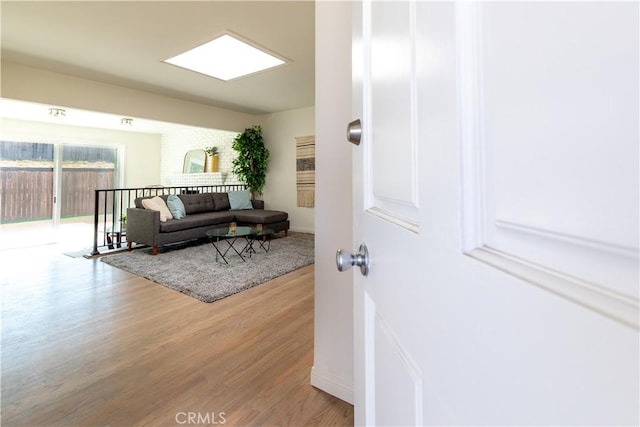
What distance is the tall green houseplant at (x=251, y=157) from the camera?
6617mm

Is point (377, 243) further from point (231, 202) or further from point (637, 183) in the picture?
point (231, 202)

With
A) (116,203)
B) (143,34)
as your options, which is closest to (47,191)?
(116,203)

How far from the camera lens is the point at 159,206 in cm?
460

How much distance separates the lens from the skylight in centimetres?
340

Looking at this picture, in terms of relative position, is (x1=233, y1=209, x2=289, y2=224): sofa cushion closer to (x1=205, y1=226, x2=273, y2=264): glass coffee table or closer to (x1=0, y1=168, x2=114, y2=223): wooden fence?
(x1=205, y1=226, x2=273, y2=264): glass coffee table

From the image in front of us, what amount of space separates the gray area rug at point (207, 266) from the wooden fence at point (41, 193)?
3713mm

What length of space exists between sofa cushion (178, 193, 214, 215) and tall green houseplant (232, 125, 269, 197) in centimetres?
123

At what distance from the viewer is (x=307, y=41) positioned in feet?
10.8

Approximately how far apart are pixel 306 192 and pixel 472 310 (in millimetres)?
6052

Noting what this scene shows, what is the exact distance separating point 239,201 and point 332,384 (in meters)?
4.96

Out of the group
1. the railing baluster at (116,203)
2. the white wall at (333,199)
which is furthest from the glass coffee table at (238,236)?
the white wall at (333,199)

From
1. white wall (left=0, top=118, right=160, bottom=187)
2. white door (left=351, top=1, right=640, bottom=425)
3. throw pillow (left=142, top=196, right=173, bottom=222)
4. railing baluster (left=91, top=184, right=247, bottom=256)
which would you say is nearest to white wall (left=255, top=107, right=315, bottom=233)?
railing baluster (left=91, top=184, right=247, bottom=256)

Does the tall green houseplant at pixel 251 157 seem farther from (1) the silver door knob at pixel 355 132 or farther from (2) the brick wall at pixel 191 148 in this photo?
(1) the silver door knob at pixel 355 132

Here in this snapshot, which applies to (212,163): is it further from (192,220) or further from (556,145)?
(556,145)
